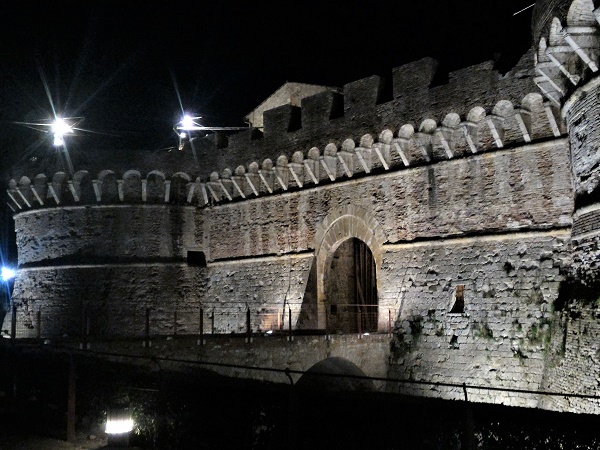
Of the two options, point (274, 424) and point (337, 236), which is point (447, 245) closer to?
point (337, 236)

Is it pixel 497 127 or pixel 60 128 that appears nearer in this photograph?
pixel 497 127

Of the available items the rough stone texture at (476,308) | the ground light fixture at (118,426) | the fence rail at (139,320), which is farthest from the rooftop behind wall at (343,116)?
the ground light fixture at (118,426)

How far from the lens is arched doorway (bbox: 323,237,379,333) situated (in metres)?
13.9

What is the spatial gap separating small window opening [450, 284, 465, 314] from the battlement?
2.56 m

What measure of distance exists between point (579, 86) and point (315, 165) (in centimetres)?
680

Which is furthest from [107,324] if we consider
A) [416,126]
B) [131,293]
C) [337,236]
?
[416,126]

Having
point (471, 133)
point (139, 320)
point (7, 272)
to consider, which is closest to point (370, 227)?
point (471, 133)

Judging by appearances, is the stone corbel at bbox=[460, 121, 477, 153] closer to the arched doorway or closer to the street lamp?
the arched doorway

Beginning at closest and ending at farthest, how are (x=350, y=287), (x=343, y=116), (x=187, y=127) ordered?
(x=343, y=116) → (x=350, y=287) → (x=187, y=127)

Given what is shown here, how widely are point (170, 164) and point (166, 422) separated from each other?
11283 millimetres

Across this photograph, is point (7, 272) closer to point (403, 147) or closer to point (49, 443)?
point (403, 147)

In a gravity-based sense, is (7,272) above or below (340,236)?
above

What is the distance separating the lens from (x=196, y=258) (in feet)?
53.7

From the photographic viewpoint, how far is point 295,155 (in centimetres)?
1409
